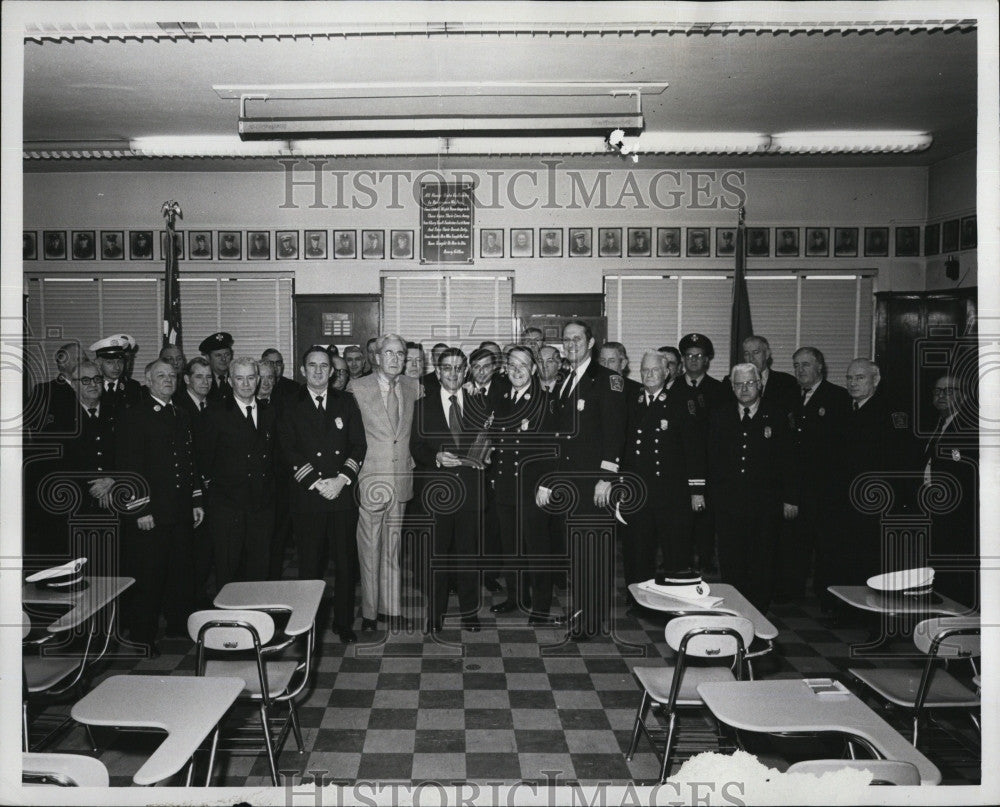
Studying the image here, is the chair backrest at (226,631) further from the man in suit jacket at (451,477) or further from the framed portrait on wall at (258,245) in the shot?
A: the framed portrait on wall at (258,245)

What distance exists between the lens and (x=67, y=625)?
2.68 metres

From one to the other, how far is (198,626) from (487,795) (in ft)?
5.03

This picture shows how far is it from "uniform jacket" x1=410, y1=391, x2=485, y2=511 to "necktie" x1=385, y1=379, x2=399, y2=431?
0.15m

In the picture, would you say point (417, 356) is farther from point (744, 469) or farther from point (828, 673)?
point (828, 673)

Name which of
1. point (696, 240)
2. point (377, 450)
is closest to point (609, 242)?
point (696, 240)

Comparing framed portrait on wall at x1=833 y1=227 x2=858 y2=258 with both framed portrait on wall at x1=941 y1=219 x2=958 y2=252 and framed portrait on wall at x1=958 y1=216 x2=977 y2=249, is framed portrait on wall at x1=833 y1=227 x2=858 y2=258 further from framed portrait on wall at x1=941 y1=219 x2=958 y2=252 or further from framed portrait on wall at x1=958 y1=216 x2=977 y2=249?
framed portrait on wall at x1=958 y1=216 x2=977 y2=249

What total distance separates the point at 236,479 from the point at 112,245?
4839mm

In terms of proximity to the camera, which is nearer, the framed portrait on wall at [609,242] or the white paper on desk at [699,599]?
the white paper on desk at [699,599]

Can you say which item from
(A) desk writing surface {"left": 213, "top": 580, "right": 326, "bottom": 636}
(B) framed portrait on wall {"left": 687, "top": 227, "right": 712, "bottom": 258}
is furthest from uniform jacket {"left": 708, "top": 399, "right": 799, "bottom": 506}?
(B) framed portrait on wall {"left": 687, "top": 227, "right": 712, "bottom": 258}

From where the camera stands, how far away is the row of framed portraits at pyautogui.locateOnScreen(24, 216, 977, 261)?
7883 mm

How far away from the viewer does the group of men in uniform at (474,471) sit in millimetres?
4281

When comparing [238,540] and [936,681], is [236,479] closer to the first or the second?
[238,540]

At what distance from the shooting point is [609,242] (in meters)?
7.95

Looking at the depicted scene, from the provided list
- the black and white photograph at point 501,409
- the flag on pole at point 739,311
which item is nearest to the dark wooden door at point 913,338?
the black and white photograph at point 501,409
